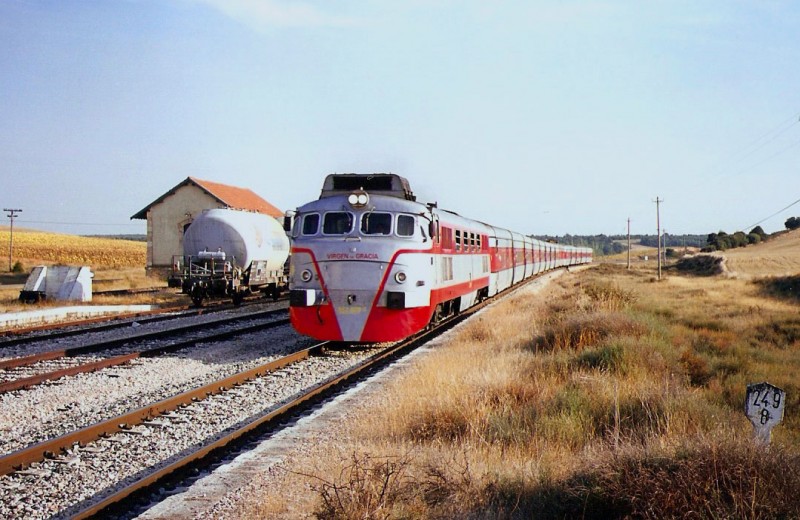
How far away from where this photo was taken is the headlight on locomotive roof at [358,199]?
46.6 feet

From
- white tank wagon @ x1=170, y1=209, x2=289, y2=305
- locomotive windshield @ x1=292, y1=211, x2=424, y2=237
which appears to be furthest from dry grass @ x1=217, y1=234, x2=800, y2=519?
white tank wagon @ x1=170, y1=209, x2=289, y2=305

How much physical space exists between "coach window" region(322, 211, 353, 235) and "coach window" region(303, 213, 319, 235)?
6.9 inches

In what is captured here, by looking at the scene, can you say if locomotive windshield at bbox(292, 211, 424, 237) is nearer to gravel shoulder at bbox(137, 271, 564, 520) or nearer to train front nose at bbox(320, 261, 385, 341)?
train front nose at bbox(320, 261, 385, 341)

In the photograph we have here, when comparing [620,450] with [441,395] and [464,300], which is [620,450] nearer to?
[441,395]

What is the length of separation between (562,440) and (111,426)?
4.95 m

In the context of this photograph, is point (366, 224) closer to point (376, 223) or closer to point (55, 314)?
point (376, 223)

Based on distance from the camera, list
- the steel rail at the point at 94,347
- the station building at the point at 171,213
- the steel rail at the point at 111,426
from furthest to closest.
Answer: the station building at the point at 171,213, the steel rail at the point at 94,347, the steel rail at the point at 111,426

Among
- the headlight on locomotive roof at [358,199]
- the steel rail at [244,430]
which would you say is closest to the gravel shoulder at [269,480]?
the steel rail at [244,430]

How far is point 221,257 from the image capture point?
25.9 metres

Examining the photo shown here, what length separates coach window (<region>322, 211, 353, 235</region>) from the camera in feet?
46.6

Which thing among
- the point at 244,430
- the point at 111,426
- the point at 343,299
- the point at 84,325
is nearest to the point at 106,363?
the point at 343,299

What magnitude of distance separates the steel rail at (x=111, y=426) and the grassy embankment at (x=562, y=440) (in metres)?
2.56

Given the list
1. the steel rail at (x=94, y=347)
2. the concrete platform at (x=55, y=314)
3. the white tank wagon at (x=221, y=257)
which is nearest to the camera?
the steel rail at (x=94, y=347)

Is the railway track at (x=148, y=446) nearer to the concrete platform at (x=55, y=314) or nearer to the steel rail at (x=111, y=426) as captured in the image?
the steel rail at (x=111, y=426)
